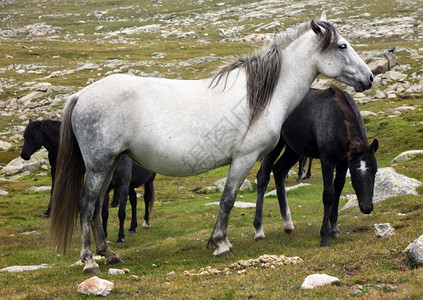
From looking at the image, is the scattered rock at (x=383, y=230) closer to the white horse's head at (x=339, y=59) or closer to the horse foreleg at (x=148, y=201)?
the white horse's head at (x=339, y=59)

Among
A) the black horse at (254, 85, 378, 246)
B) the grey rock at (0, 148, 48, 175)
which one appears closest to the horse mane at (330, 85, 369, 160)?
the black horse at (254, 85, 378, 246)

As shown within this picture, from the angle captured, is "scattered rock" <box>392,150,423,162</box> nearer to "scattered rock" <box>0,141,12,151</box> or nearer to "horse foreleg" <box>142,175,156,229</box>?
"horse foreleg" <box>142,175,156,229</box>

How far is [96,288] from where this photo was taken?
270 inches

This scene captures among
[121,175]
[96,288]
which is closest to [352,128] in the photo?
[96,288]

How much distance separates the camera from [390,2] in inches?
5340

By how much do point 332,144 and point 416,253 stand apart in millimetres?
3676

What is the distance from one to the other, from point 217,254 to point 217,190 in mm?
15603

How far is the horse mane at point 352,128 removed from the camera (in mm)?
9516

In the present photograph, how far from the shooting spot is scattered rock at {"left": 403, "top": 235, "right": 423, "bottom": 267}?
656 cm

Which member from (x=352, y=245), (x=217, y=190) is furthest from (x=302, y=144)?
(x=217, y=190)

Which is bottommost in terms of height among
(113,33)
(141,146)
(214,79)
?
(113,33)

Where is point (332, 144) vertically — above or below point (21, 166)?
above

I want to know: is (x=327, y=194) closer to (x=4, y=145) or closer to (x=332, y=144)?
(x=332, y=144)

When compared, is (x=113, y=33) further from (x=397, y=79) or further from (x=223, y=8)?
(x=397, y=79)
